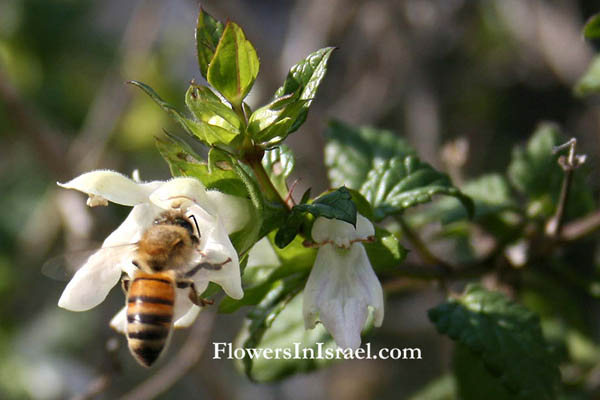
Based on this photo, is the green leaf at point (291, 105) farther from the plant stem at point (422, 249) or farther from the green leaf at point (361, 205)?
the plant stem at point (422, 249)

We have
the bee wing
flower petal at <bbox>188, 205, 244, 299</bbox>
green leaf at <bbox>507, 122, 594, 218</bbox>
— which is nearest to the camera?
flower petal at <bbox>188, 205, 244, 299</bbox>

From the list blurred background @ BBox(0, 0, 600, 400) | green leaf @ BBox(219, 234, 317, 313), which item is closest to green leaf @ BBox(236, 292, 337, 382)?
green leaf @ BBox(219, 234, 317, 313)

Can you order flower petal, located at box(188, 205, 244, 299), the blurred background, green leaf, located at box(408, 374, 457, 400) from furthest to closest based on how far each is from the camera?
the blurred background
green leaf, located at box(408, 374, 457, 400)
flower petal, located at box(188, 205, 244, 299)

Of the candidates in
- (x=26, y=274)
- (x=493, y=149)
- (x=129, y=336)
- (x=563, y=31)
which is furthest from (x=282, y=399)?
(x=129, y=336)

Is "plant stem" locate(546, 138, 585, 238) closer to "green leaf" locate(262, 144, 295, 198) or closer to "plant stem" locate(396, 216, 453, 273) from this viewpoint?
"plant stem" locate(396, 216, 453, 273)

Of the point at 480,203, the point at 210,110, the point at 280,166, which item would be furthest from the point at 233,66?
the point at 480,203

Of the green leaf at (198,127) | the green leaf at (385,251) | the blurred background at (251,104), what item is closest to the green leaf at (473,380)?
the green leaf at (385,251)
